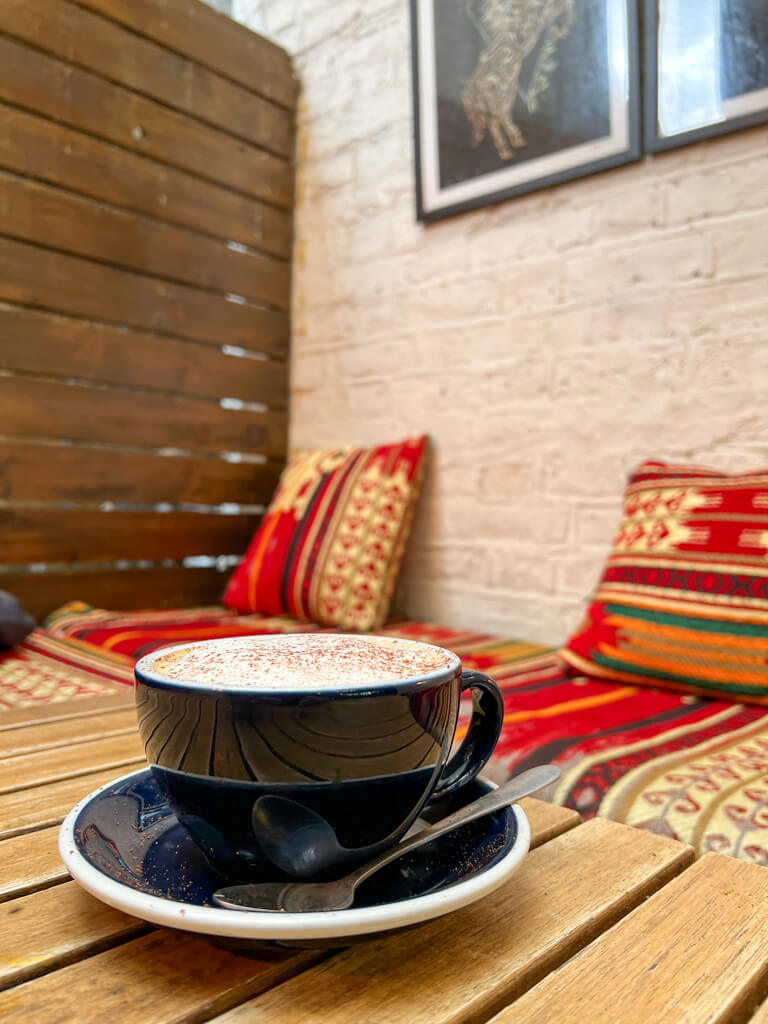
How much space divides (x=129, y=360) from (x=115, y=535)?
428 mm

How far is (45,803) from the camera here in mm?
531

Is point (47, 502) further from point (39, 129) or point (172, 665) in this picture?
point (172, 665)

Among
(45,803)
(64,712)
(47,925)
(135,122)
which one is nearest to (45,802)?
(45,803)

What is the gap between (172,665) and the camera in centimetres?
41

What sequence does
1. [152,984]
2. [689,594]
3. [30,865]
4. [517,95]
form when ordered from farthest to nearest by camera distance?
[517,95] < [689,594] < [30,865] < [152,984]

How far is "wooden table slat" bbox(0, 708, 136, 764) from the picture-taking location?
2.16 ft

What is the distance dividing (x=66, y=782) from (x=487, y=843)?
324mm

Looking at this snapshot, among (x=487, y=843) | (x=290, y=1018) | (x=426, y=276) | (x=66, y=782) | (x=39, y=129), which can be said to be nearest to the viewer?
(x=290, y=1018)

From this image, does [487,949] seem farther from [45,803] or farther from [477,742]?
[45,803]

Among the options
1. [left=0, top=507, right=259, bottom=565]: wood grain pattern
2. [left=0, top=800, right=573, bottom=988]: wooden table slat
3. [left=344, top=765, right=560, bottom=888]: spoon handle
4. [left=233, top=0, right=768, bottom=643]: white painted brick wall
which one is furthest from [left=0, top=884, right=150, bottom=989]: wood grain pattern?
[left=0, top=507, right=259, bottom=565]: wood grain pattern

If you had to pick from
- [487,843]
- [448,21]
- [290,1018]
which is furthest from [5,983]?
[448,21]

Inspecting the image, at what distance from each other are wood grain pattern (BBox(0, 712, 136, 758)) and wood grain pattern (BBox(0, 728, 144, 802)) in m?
0.01

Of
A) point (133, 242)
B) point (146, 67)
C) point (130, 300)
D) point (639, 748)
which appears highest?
point (146, 67)

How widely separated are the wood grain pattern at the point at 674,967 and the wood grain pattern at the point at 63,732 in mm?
458
